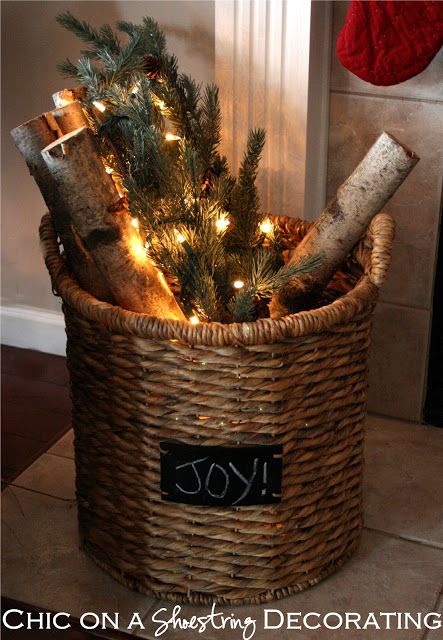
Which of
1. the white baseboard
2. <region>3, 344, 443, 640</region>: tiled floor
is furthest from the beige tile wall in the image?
the white baseboard

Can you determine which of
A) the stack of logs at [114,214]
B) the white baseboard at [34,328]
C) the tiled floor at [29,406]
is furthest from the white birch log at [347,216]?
the white baseboard at [34,328]

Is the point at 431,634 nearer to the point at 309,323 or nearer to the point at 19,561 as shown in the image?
the point at 309,323

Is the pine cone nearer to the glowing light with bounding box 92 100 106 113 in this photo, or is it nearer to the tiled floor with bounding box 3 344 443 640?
the glowing light with bounding box 92 100 106 113

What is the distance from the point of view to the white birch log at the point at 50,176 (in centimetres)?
136

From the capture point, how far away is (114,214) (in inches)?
52.4

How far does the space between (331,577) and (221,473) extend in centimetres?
31

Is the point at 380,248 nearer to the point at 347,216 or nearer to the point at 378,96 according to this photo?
the point at 347,216

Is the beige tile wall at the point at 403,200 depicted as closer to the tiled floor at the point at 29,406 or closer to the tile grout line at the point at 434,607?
the tile grout line at the point at 434,607

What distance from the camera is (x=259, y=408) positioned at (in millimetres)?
1314

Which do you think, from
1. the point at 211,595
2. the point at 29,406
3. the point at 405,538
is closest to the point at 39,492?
the point at 29,406

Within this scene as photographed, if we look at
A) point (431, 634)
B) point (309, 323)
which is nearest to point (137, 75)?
point (309, 323)

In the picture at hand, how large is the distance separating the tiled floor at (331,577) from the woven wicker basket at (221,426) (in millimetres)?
32

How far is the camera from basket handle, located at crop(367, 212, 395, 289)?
4.42ft

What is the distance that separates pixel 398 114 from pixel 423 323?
401 mm
